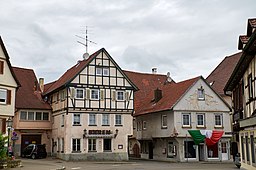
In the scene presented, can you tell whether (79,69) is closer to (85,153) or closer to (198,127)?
(85,153)

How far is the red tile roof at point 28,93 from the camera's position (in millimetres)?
45469

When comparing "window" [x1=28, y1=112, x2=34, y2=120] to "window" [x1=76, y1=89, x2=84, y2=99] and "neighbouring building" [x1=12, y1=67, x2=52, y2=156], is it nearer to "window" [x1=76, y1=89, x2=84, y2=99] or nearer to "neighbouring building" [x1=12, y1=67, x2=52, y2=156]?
"neighbouring building" [x1=12, y1=67, x2=52, y2=156]

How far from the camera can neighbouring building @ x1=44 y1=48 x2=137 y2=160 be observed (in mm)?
41219

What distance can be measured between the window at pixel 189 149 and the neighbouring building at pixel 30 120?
54.5 feet

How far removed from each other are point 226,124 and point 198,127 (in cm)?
352

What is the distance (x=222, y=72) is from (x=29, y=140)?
→ 28168 mm

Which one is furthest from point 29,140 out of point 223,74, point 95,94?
point 223,74

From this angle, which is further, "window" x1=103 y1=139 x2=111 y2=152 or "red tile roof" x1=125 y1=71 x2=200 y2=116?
"red tile roof" x1=125 y1=71 x2=200 y2=116

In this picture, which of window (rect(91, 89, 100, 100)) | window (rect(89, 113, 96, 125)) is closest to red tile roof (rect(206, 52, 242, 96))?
window (rect(91, 89, 100, 100))

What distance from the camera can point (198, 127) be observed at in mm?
42625

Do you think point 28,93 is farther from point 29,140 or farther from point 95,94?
point 95,94

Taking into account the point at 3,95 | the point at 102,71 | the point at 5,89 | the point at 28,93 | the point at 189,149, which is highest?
the point at 102,71

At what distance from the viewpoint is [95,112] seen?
42.4m

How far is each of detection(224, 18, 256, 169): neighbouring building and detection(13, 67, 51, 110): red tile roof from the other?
27.3m
